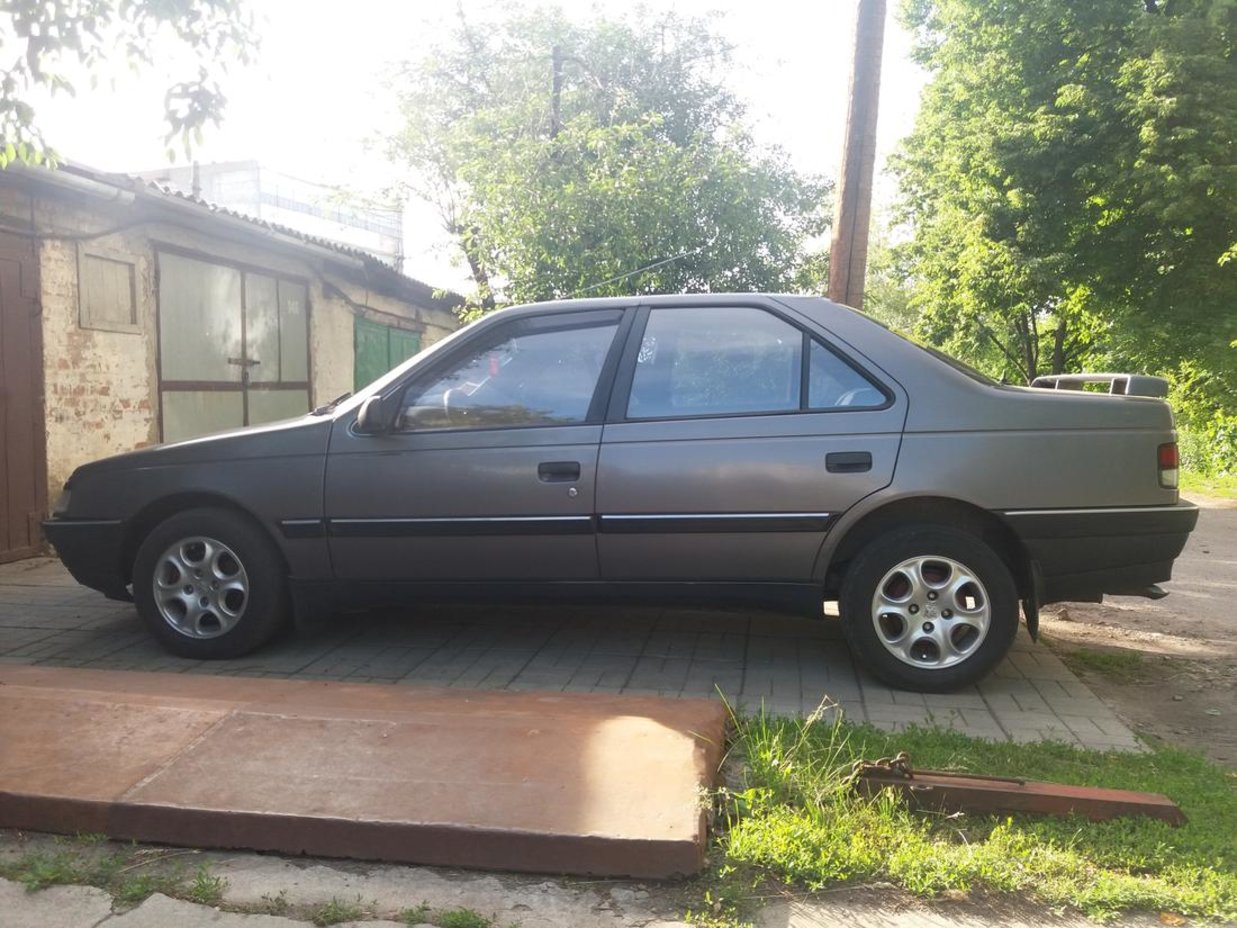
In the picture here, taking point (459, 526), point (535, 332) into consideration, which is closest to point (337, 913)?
point (459, 526)

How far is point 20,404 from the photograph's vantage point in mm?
7645

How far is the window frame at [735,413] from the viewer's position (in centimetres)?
446

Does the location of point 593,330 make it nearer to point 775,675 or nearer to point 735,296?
point 735,296

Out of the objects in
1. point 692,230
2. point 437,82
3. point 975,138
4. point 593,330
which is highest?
point 437,82

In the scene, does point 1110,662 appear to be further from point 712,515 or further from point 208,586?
point 208,586

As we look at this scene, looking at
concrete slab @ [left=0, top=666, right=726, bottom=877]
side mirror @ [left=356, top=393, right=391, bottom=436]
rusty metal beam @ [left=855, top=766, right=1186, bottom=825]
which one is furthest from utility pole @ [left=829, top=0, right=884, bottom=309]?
rusty metal beam @ [left=855, top=766, right=1186, bottom=825]

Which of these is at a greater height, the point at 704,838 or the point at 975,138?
the point at 975,138

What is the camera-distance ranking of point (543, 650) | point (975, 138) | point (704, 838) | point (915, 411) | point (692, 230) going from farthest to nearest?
point (975, 138)
point (692, 230)
point (543, 650)
point (915, 411)
point (704, 838)

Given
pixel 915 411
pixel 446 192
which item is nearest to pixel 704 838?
pixel 915 411

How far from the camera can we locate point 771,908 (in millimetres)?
2627

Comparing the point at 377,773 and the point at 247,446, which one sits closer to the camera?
the point at 377,773

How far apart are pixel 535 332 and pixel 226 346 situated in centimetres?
686

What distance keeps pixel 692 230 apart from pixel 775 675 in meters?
7.40

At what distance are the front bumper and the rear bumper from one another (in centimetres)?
420
